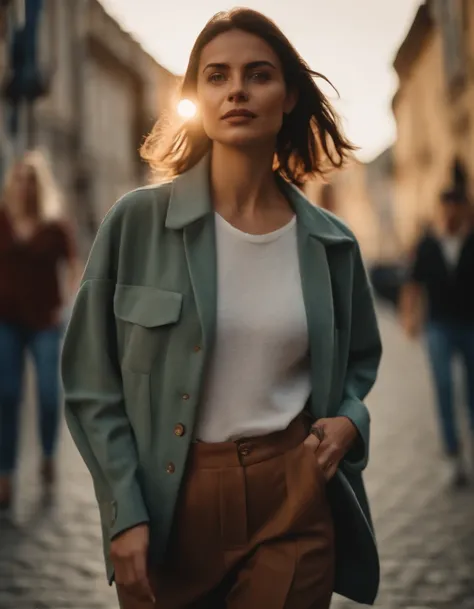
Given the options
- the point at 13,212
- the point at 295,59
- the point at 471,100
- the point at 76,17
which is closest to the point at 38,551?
the point at 13,212

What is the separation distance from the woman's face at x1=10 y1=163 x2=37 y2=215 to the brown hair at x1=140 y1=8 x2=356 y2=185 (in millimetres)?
3540

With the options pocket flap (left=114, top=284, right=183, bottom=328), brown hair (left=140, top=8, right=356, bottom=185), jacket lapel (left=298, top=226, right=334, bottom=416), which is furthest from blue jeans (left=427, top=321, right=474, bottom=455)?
pocket flap (left=114, top=284, right=183, bottom=328)

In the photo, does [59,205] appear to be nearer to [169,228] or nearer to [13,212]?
[13,212]

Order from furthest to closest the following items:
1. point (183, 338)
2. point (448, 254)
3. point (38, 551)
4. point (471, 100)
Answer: point (471, 100) → point (448, 254) → point (38, 551) → point (183, 338)

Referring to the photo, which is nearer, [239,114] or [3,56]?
[239,114]

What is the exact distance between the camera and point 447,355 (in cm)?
635

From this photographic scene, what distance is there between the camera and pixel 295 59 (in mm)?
2184

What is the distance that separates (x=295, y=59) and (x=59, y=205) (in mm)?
4358

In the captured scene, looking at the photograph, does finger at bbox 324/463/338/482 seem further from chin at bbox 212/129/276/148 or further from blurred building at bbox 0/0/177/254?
blurred building at bbox 0/0/177/254

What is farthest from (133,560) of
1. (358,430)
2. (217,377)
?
(358,430)

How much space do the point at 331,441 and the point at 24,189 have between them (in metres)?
4.17

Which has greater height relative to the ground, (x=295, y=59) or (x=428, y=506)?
(x=295, y=59)

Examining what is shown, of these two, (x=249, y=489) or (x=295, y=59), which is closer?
(x=249, y=489)

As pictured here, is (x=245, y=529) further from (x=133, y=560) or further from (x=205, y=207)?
(x=205, y=207)
